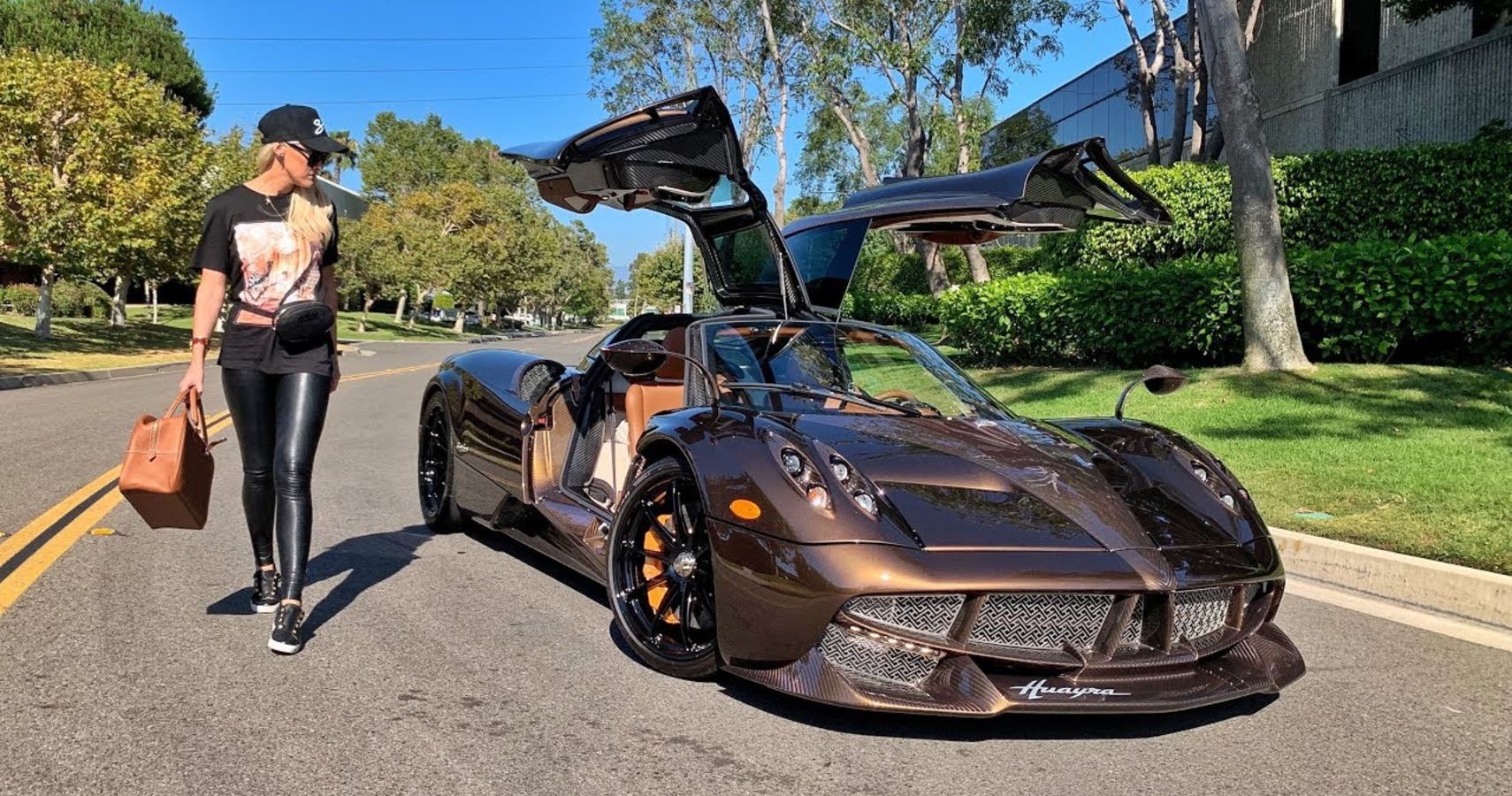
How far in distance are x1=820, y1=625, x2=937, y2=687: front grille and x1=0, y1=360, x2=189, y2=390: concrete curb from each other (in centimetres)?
1739

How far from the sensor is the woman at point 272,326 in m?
3.74

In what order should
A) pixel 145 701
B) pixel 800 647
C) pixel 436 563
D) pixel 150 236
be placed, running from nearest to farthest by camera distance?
pixel 800 647, pixel 145 701, pixel 436 563, pixel 150 236

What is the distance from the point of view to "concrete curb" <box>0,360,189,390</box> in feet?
53.6

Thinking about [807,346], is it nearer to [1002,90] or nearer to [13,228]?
[1002,90]

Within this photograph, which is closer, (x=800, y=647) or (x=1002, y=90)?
(x=800, y=647)

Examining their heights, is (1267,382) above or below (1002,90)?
below

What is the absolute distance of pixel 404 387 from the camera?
58.4 ft

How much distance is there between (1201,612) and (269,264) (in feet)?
11.0

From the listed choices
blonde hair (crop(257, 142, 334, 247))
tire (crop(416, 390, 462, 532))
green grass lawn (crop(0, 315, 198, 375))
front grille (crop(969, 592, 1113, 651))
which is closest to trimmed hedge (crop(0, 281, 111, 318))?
green grass lawn (crop(0, 315, 198, 375))

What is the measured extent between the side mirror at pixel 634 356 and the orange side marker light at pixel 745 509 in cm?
72

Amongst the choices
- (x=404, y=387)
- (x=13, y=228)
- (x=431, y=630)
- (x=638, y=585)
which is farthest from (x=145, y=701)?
(x=13, y=228)

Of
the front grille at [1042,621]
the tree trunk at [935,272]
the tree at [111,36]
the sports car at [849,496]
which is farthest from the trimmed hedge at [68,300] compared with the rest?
the front grille at [1042,621]

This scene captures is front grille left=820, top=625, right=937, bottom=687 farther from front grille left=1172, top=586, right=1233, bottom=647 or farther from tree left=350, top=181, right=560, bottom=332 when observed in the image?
tree left=350, top=181, right=560, bottom=332

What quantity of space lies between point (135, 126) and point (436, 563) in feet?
80.5
